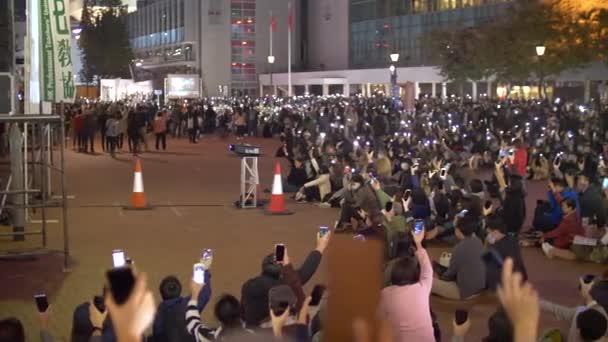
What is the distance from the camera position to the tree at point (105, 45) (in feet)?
254

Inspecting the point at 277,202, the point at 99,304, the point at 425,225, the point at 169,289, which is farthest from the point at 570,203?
the point at 99,304

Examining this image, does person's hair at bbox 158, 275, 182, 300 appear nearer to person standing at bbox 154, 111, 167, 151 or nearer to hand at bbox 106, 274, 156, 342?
hand at bbox 106, 274, 156, 342

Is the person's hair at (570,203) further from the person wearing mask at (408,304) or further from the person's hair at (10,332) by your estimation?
the person's hair at (10,332)

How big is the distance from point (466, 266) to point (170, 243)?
5.67 m

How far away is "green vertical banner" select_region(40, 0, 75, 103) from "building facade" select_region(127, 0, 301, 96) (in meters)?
67.4

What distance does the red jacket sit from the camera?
12422mm

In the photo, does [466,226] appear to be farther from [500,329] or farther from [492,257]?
[500,329]

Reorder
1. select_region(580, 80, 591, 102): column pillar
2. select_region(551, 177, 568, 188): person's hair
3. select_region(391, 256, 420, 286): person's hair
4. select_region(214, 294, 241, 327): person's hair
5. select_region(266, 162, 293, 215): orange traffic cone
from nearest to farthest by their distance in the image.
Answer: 1. select_region(214, 294, 241, 327): person's hair
2. select_region(391, 256, 420, 286): person's hair
3. select_region(551, 177, 568, 188): person's hair
4. select_region(266, 162, 293, 215): orange traffic cone
5. select_region(580, 80, 591, 102): column pillar

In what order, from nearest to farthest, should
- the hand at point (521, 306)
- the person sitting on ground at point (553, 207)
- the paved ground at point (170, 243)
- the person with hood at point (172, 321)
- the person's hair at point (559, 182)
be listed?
1. the hand at point (521, 306)
2. the person with hood at point (172, 321)
3. the paved ground at point (170, 243)
4. the person sitting on ground at point (553, 207)
5. the person's hair at point (559, 182)

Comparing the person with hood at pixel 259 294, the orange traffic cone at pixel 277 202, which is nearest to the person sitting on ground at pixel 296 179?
the orange traffic cone at pixel 277 202

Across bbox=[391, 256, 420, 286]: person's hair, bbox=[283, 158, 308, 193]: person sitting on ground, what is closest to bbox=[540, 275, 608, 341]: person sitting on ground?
bbox=[391, 256, 420, 286]: person's hair

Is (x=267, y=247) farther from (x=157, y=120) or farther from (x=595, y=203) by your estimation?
(x=157, y=120)

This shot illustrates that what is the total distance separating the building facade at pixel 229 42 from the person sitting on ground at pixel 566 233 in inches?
2667

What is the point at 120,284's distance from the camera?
2496mm
